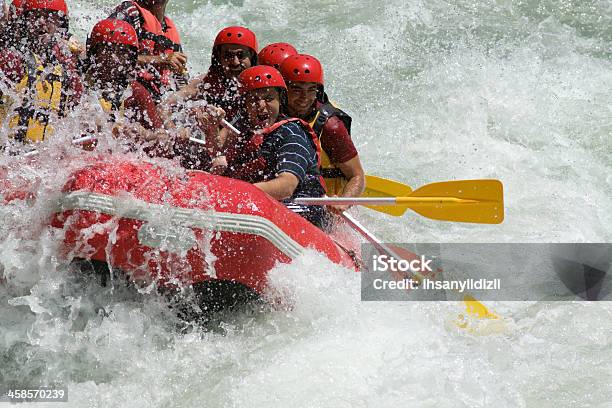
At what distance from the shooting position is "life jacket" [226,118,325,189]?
A: 4164 millimetres

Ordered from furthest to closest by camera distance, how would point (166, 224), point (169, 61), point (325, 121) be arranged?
1. point (169, 61)
2. point (325, 121)
3. point (166, 224)

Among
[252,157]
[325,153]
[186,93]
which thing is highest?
[186,93]

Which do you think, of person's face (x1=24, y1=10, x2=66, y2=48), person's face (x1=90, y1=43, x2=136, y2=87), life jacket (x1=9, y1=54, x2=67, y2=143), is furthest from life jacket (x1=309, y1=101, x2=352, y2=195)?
person's face (x1=24, y1=10, x2=66, y2=48)

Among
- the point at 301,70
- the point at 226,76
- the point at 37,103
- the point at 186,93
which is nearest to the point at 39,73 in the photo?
the point at 37,103

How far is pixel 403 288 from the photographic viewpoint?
4.58 metres

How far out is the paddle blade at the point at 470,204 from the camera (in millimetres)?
4609

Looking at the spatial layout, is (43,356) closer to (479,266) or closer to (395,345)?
(395,345)

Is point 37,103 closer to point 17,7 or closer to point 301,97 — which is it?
point 17,7

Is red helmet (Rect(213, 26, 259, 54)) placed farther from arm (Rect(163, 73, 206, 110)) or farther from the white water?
the white water

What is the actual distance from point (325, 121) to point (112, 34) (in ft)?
4.15

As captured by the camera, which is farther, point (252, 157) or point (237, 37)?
point (237, 37)

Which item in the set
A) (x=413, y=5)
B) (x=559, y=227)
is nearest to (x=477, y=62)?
(x=413, y=5)

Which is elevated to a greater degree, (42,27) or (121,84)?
(42,27)

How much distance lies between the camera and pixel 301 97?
462 centimetres
